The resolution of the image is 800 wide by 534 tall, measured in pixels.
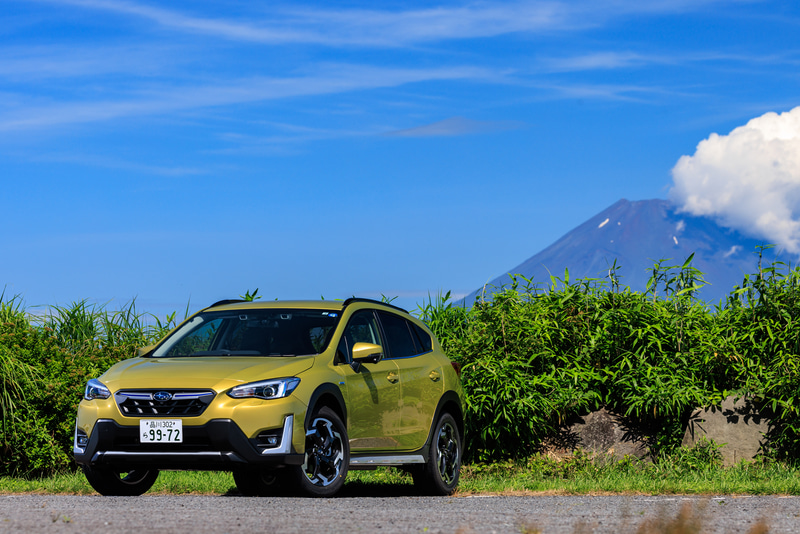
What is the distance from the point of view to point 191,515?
7.13 m

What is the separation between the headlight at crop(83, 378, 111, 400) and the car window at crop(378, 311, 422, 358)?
2922 millimetres

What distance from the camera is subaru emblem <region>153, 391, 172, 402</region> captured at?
805 cm

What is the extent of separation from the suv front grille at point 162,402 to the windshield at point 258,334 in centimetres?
101

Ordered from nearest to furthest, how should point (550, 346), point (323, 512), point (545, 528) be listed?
1. point (545, 528)
2. point (323, 512)
3. point (550, 346)

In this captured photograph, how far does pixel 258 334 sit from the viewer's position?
9.29m

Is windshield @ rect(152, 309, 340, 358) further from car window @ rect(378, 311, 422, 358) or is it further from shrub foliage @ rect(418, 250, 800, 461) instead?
shrub foliage @ rect(418, 250, 800, 461)

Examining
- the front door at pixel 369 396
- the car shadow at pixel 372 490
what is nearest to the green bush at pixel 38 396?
the car shadow at pixel 372 490

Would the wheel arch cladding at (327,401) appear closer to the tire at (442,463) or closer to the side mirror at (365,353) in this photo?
the side mirror at (365,353)

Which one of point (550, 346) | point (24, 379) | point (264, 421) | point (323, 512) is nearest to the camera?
point (323, 512)

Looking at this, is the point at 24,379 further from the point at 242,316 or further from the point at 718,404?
the point at 718,404

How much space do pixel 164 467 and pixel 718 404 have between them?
7.88m

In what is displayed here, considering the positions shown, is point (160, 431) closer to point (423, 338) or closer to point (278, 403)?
point (278, 403)

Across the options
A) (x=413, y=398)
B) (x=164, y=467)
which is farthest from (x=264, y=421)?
(x=413, y=398)

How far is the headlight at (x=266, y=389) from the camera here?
26.3 feet
